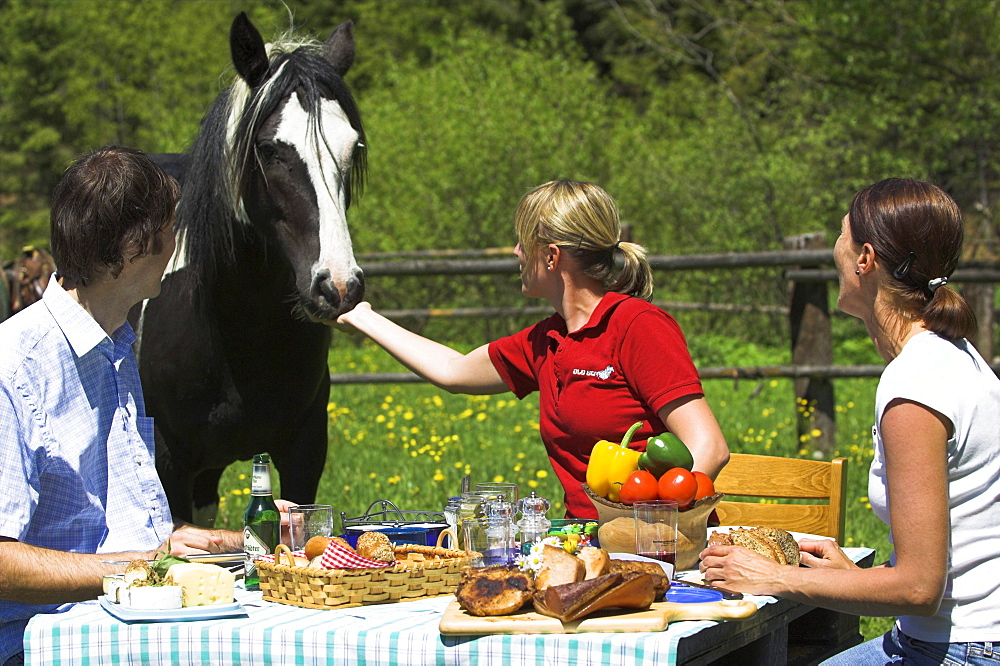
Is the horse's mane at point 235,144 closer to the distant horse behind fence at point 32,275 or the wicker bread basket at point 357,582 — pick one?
the wicker bread basket at point 357,582

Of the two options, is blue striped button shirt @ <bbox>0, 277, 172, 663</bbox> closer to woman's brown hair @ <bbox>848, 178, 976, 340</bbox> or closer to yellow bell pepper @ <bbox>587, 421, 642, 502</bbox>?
yellow bell pepper @ <bbox>587, 421, 642, 502</bbox>

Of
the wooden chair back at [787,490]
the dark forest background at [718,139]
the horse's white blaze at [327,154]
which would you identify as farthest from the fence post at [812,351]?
the horse's white blaze at [327,154]

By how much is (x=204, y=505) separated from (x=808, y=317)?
4.52 metres

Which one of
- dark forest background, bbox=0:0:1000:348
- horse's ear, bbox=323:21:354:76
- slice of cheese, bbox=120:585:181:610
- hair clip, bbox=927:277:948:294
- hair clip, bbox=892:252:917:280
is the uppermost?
dark forest background, bbox=0:0:1000:348

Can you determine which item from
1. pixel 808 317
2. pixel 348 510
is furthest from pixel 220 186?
pixel 808 317

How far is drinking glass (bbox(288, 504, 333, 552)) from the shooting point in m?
2.16

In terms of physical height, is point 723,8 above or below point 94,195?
above

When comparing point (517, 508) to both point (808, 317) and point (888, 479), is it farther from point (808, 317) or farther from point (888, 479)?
point (808, 317)

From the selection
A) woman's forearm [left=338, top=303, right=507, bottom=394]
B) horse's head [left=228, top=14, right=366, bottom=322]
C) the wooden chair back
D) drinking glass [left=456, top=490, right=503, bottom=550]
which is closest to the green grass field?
the wooden chair back

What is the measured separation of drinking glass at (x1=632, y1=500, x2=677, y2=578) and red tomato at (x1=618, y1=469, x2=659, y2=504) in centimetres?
3

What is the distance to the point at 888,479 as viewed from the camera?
1978mm

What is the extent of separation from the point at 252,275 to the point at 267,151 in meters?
0.50

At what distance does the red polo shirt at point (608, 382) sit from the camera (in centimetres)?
276

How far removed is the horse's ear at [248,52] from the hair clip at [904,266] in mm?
2334
